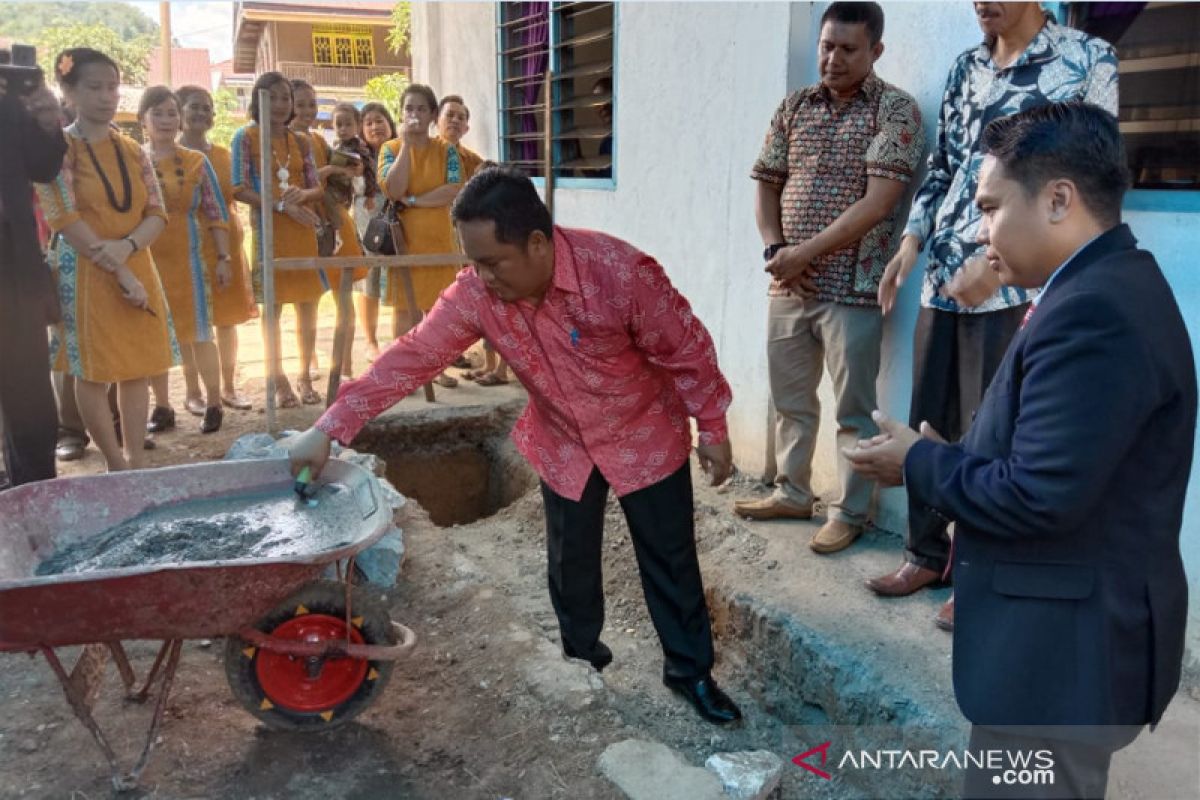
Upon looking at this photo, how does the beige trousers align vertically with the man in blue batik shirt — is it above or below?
below

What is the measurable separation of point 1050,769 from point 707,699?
1.62 m

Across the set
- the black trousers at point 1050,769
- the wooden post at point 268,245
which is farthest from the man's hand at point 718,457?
the wooden post at point 268,245

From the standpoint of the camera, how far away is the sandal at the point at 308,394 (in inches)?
243

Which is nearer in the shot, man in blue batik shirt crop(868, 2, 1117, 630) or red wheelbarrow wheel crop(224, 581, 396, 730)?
red wheelbarrow wheel crop(224, 581, 396, 730)

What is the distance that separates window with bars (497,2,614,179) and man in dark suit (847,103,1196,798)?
186 inches

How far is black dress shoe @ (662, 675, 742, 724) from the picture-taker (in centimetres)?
305

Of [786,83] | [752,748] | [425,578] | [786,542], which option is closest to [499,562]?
[425,578]

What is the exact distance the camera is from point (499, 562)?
15.0ft

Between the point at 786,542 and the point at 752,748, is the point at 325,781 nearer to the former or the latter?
the point at 752,748

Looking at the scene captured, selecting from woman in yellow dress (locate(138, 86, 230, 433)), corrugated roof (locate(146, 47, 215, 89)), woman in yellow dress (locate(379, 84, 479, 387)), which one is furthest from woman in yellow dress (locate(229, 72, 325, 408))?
corrugated roof (locate(146, 47, 215, 89))

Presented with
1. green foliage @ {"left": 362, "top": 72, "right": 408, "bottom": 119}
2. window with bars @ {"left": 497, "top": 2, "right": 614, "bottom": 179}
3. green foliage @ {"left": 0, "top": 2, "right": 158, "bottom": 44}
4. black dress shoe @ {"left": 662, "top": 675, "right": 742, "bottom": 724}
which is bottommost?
black dress shoe @ {"left": 662, "top": 675, "right": 742, "bottom": 724}

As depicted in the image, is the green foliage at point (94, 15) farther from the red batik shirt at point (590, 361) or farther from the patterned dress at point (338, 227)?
the red batik shirt at point (590, 361)

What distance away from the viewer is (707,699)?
3.06m

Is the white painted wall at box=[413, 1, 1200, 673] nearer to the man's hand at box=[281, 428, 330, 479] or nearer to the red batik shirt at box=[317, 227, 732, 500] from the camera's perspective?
the red batik shirt at box=[317, 227, 732, 500]
